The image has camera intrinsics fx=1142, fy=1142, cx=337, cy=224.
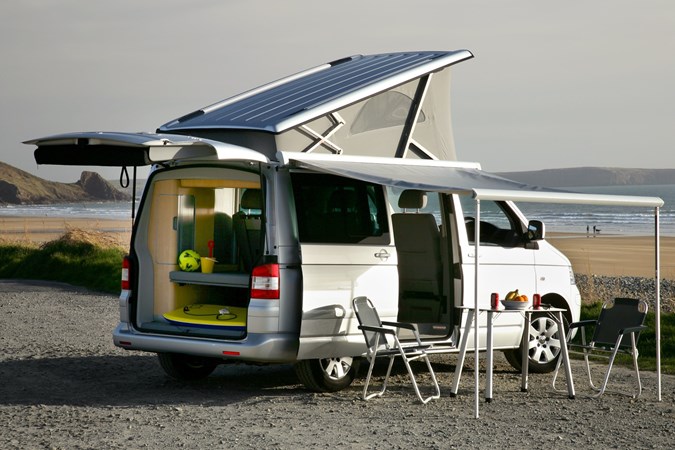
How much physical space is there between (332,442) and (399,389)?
8.63 feet

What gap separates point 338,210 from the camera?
9898mm

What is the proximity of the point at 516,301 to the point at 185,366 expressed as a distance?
3176 mm

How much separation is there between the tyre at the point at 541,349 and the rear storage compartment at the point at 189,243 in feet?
9.43

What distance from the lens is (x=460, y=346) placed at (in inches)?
394

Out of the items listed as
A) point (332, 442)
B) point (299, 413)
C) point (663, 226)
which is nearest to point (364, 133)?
point (299, 413)

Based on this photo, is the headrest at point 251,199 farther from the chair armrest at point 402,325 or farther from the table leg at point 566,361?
the table leg at point 566,361

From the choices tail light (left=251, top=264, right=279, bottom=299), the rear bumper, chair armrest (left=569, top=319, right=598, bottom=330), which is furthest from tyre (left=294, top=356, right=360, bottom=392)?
chair armrest (left=569, top=319, right=598, bottom=330)

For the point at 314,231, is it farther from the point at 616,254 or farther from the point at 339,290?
the point at 616,254

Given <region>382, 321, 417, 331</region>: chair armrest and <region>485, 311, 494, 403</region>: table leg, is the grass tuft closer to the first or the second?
<region>382, 321, 417, 331</region>: chair armrest

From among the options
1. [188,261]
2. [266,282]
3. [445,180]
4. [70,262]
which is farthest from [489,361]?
[70,262]

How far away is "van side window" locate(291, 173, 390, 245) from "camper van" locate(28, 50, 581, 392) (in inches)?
0.6

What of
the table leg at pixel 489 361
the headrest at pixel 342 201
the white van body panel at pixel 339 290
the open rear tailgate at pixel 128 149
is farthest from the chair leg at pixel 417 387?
the open rear tailgate at pixel 128 149

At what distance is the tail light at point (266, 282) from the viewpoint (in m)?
9.25

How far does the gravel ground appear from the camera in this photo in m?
7.88
